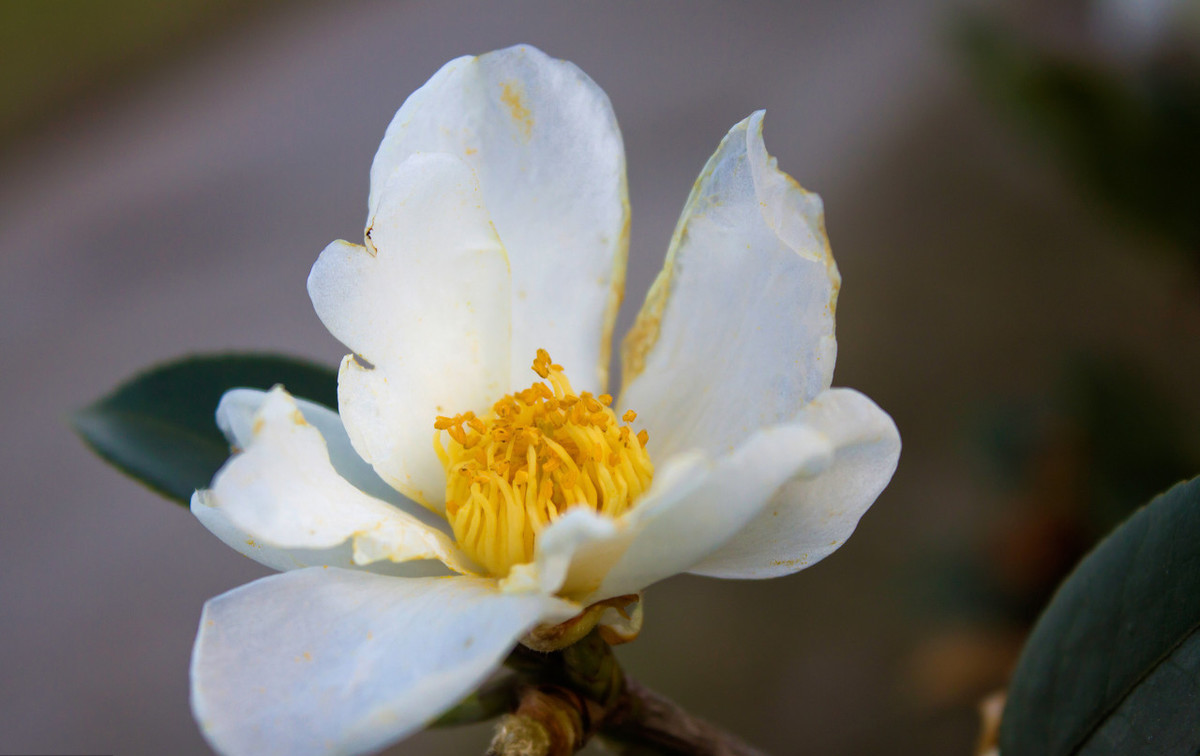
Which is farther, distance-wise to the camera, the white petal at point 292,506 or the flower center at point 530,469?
the flower center at point 530,469

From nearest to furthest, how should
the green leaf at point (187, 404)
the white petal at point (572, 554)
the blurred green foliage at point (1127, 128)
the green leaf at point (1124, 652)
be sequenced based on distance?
the white petal at point (572, 554) → the green leaf at point (1124, 652) → the green leaf at point (187, 404) → the blurred green foliage at point (1127, 128)

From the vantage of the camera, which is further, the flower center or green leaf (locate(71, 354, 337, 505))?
green leaf (locate(71, 354, 337, 505))

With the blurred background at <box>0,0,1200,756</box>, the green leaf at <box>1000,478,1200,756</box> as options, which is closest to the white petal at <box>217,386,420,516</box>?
the green leaf at <box>1000,478,1200,756</box>

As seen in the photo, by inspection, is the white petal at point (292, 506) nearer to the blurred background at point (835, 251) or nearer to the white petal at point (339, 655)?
the white petal at point (339, 655)

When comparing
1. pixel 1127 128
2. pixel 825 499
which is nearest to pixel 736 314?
pixel 825 499

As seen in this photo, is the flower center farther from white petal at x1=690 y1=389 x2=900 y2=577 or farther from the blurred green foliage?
the blurred green foliage

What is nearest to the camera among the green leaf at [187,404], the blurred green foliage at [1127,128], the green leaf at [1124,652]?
the green leaf at [1124,652]

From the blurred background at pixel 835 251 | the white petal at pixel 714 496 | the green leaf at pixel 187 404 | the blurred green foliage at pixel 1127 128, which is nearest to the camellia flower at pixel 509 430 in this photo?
the white petal at pixel 714 496

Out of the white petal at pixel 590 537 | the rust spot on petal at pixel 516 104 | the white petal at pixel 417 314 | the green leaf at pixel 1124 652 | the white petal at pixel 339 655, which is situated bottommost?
the green leaf at pixel 1124 652

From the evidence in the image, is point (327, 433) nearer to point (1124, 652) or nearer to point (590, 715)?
point (590, 715)
